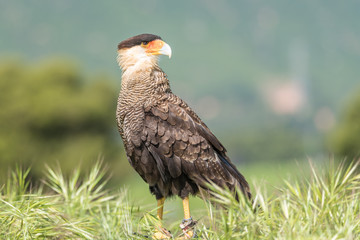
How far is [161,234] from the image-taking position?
22.0 feet

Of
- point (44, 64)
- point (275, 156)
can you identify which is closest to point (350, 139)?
point (44, 64)

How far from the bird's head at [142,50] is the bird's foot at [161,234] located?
7.13 ft

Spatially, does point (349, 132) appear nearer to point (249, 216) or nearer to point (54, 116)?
point (54, 116)

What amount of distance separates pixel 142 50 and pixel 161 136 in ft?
4.24

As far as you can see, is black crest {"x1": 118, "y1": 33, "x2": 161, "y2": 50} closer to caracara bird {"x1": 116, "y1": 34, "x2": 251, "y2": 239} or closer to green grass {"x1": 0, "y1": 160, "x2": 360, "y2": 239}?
caracara bird {"x1": 116, "y1": 34, "x2": 251, "y2": 239}

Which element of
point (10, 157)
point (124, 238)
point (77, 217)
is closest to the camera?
point (124, 238)

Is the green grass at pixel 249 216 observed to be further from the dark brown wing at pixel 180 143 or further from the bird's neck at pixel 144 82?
the bird's neck at pixel 144 82

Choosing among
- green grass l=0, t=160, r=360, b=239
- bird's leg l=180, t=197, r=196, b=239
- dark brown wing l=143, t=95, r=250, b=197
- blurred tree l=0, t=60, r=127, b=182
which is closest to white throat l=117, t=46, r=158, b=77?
dark brown wing l=143, t=95, r=250, b=197

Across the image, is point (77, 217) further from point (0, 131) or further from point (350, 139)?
point (350, 139)

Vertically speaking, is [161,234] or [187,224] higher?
[187,224]

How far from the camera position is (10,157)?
80.2ft

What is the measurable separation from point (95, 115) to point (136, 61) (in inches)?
822

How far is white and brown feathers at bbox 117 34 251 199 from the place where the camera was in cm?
643

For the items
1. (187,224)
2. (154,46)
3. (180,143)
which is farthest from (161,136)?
(154,46)
